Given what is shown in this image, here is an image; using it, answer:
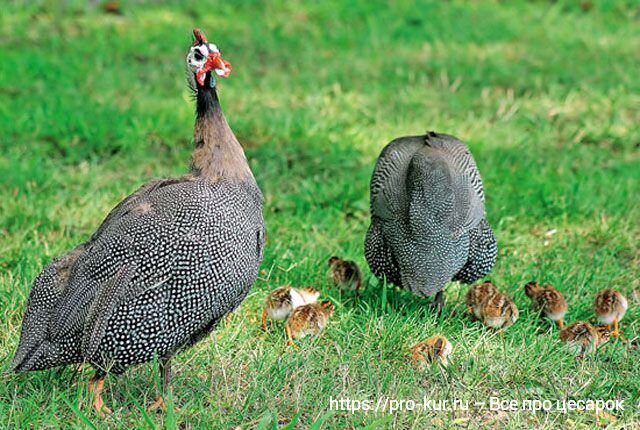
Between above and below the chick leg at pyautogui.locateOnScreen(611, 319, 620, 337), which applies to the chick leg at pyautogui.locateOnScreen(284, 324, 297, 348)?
above

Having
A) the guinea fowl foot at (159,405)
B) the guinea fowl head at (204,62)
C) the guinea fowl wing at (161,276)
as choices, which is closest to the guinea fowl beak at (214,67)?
the guinea fowl head at (204,62)

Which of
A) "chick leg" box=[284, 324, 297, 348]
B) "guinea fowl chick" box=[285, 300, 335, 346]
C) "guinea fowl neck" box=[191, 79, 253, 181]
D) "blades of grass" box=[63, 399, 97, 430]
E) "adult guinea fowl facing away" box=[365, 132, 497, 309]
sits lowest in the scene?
"chick leg" box=[284, 324, 297, 348]

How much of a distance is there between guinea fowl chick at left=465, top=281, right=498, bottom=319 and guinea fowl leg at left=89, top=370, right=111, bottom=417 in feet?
5.11

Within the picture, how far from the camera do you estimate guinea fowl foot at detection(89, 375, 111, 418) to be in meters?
3.37

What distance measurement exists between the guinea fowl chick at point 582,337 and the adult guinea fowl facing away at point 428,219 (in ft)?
1.61

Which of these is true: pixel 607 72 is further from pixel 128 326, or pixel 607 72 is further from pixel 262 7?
pixel 128 326

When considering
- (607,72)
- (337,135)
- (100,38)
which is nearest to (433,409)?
(337,135)

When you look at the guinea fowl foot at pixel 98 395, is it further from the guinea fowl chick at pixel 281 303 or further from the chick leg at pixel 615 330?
the chick leg at pixel 615 330

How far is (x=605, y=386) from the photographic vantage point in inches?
144

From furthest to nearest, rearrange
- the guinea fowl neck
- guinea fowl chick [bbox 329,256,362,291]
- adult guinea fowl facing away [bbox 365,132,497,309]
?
guinea fowl chick [bbox 329,256,362,291]
adult guinea fowl facing away [bbox 365,132,497,309]
the guinea fowl neck

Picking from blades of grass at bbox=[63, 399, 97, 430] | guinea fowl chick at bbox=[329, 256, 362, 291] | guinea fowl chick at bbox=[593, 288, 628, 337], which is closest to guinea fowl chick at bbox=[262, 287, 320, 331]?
guinea fowl chick at bbox=[329, 256, 362, 291]

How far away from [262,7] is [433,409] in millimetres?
6175

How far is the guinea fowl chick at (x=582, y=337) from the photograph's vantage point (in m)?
3.97

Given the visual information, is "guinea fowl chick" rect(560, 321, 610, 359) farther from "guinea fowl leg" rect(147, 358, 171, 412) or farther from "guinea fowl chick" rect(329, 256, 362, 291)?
"guinea fowl leg" rect(147, 358, 171, 412)
